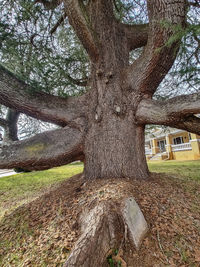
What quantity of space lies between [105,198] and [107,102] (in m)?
1.78

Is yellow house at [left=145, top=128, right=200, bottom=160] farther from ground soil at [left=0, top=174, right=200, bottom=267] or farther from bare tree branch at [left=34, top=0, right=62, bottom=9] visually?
bare tree branch at [left=34, top=0, right=62, bottom=9]

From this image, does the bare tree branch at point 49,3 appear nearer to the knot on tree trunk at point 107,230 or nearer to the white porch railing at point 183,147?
the knot on tree trunk at point 107,230

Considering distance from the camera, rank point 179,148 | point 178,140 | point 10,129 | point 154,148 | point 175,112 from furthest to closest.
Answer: point 154,148
point 178,140
point 179,148
point 10,129
point 175,112

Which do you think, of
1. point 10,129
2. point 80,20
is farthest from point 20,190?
point 80,20

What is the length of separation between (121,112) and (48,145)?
149cm

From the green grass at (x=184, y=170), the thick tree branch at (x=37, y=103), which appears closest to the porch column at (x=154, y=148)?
the green grass at (x=184, y=170)

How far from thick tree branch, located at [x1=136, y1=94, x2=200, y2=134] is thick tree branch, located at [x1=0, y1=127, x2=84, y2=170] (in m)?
1.31

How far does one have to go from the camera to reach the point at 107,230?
140 cm

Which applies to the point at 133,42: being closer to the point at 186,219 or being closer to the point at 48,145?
the point at 48,145

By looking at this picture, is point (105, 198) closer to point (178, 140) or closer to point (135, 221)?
point (135, 221)

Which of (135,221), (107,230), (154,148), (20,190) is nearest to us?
(107,230)

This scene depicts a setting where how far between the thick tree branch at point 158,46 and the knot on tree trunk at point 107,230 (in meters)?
2.04

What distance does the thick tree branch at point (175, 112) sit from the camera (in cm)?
211

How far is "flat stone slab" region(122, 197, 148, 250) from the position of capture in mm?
1446
